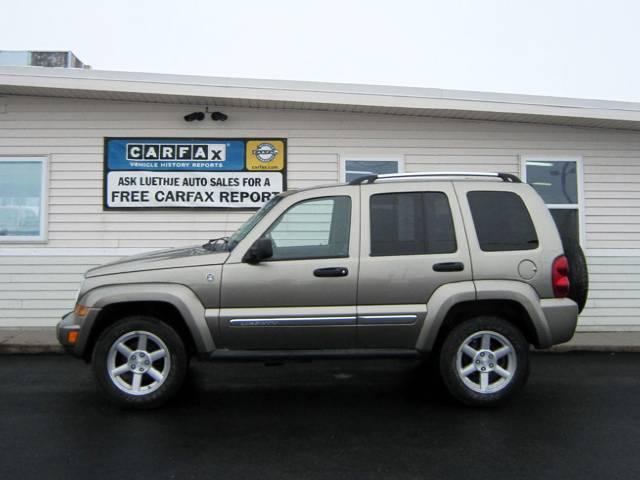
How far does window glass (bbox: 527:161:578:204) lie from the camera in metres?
9.31

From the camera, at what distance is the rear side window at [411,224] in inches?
207

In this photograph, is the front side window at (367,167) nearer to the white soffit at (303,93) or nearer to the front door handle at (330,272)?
the white soffit at (303,93)

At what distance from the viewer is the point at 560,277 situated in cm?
518

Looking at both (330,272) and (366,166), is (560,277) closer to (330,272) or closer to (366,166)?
(330,272)

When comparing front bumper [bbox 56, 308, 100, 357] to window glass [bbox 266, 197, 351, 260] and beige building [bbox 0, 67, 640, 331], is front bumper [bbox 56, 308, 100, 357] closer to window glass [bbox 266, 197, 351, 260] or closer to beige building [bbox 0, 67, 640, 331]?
window glass [bbox 266, 197, 351, 260]

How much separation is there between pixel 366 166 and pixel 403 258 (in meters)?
4.30

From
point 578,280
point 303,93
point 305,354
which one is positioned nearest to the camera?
point 305,354

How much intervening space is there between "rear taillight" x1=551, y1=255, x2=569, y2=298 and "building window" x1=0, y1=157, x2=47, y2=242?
293 inches

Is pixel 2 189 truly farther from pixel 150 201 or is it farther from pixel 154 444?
pixel 154 444

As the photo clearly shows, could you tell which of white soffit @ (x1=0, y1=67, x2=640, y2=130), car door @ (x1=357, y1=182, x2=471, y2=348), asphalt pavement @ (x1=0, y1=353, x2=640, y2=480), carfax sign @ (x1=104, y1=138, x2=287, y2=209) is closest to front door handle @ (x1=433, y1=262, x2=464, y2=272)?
car door @ (x1=357, y1=182, x2=471, y2=348)

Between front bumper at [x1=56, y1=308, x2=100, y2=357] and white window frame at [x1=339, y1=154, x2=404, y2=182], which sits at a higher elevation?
white window frame at [x1=339, y1=154, x2=404, y2=182]

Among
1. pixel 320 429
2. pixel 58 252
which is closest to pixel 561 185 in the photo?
pixel 320 429

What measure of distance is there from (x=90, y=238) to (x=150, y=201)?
1.07 meters

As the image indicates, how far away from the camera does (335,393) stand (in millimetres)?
5840
